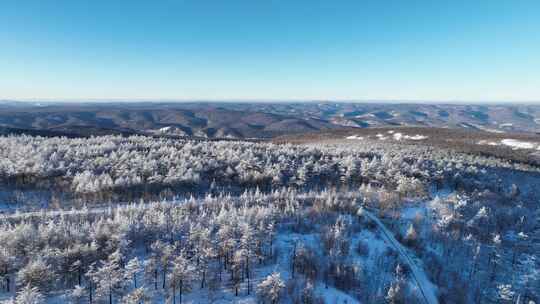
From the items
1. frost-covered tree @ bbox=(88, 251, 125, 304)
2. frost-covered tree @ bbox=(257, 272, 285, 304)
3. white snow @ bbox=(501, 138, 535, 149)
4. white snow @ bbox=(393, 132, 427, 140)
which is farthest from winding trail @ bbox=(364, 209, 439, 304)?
white snow @ bbox=(501, 138, 535, 149)

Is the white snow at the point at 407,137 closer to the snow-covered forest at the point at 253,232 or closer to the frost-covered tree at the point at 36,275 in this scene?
the snow-covered forest at the point at 253,232

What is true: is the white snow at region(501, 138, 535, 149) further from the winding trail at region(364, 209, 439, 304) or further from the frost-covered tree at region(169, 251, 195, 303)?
the frost-covered tree at region(169, 251, 195, 303)

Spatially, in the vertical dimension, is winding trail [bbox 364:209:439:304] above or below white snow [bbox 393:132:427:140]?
below

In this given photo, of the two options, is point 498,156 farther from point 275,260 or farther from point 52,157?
point 52,157

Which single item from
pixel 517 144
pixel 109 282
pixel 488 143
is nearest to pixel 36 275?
pixel 109 282

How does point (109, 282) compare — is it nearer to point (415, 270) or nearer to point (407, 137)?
point (415, 270)

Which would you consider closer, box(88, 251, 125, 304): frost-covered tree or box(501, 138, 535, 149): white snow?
box(88, 251, 125, 304): frost-covered tree

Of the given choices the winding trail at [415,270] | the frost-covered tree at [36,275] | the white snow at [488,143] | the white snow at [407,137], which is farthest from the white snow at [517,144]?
the frost-covered tree at [36,275]
